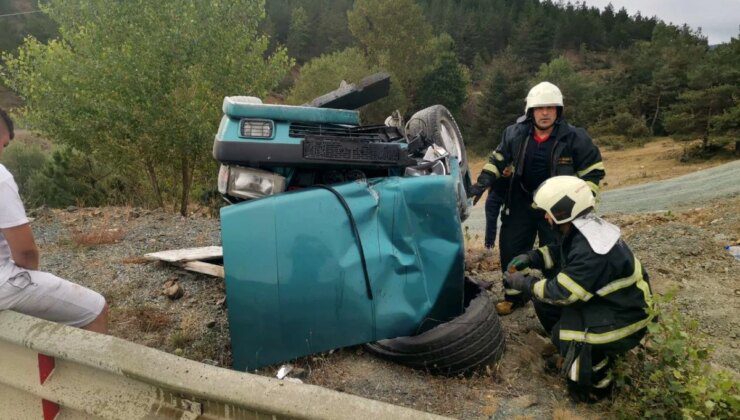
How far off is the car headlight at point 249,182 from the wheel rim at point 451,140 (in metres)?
1.93

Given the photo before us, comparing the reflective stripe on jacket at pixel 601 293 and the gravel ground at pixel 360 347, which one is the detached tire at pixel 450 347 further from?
the reflective stripe on jacket at pixel 601 293

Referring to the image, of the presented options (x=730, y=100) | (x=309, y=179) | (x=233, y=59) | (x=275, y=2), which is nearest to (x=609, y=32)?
(x=275, y=2)

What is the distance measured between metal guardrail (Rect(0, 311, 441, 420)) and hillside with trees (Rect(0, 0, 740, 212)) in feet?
28.1

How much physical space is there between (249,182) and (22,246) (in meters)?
1.21

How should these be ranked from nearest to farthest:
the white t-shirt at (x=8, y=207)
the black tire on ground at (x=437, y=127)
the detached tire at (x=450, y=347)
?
the white t-shirt at (x=8, y=207), the detached tire at (x=450, y=347), the black tire on ground at (x=437, y=127)

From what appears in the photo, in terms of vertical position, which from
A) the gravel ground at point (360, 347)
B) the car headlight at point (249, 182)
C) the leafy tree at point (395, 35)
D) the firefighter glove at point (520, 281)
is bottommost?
the gravel ground at point (360, 347)

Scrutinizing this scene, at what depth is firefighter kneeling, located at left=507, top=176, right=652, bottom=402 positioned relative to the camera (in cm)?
296

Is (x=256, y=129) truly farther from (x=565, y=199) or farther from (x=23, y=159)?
(x=23, y=159)

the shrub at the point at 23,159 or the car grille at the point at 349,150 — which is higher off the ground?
the car grille at the point at 349,150

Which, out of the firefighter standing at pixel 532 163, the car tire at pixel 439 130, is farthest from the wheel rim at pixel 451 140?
the firefighter standing at pixel 532 163

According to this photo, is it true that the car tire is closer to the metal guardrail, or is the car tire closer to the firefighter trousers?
the firefighter trousers

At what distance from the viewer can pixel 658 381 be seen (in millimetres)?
2789

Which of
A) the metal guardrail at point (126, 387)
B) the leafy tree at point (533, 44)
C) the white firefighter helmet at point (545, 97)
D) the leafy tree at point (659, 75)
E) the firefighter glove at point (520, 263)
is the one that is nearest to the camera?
the metal guardrail at point (126, 387)

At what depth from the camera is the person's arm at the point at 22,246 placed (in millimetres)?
2451
